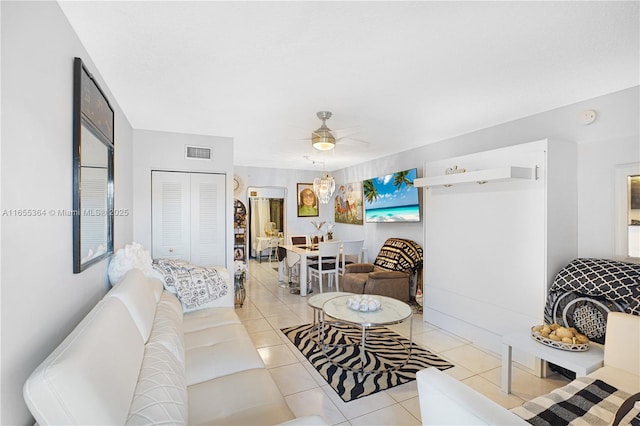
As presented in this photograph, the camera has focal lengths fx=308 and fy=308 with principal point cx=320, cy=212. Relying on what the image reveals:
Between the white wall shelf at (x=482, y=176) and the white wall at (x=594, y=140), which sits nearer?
the white wall at (x=594, y=140)

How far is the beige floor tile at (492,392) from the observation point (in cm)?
226

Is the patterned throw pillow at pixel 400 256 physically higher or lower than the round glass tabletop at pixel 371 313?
higher

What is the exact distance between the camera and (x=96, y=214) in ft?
6.56

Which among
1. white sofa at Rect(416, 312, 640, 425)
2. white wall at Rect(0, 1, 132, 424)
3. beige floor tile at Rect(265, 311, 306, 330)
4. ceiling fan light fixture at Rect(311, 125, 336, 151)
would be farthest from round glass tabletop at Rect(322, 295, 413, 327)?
white wall at Rect(0, 1, 132, 424)

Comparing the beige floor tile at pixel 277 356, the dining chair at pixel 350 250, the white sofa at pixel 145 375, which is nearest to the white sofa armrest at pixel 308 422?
the white sofa at pixel 145 375

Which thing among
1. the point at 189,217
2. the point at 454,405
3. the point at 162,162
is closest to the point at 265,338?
the point at 189,217

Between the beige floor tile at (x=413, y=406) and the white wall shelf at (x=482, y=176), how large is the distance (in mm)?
1988

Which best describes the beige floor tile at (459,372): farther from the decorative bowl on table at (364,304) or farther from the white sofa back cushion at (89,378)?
the white sofa back cushion at (89,378)

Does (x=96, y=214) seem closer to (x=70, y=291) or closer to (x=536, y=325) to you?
(x=70, y=291)

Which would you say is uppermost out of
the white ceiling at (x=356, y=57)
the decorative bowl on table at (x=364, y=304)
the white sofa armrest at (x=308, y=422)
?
the white ceiling at (x=356, y=57)

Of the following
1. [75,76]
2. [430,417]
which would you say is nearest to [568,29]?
[430,417]

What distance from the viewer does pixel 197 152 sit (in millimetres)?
3986

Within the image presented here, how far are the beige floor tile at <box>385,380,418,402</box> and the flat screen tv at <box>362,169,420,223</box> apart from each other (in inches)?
99.9

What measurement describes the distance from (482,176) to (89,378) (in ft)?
10.3
